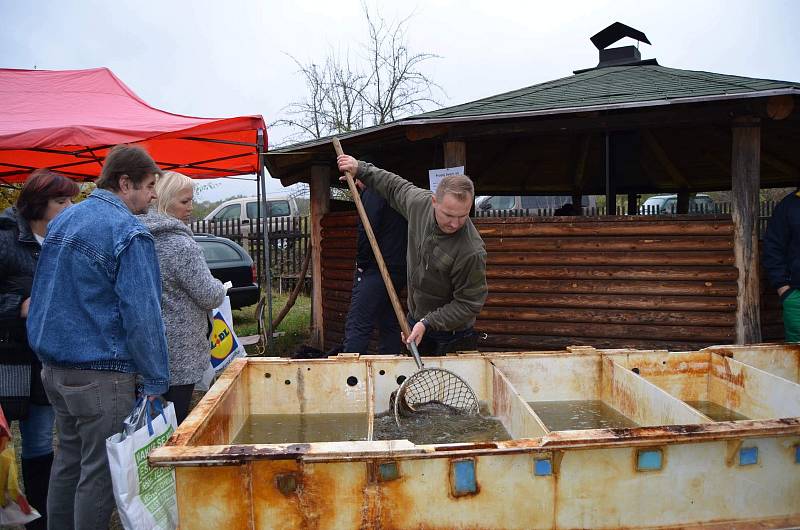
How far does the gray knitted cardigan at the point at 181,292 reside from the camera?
119 inches

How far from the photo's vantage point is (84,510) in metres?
2.48

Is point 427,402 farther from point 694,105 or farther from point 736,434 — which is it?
point 694,105

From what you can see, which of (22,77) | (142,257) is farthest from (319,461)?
(22,77)

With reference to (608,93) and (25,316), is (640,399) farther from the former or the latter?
(608,93)

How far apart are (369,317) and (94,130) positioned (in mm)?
3539

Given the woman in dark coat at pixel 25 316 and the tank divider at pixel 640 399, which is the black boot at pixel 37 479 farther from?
the tank divider at pixel 640 399

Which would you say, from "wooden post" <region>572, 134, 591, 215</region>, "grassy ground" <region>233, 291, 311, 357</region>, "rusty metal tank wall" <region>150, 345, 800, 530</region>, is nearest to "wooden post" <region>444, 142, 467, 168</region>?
"grassy ground" <region>233, 291, 311, 357</region>

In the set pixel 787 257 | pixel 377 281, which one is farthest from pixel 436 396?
pixel 787 257

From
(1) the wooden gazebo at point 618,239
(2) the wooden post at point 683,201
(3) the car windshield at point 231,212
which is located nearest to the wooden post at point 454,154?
(1) the wooden gazebo at point 618,239

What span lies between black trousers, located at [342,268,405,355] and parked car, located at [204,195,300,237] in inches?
376

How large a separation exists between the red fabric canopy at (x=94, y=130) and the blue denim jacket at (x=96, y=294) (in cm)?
415

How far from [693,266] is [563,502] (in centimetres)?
478

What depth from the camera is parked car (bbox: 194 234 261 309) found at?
1005 centimetres

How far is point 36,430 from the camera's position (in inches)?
124
